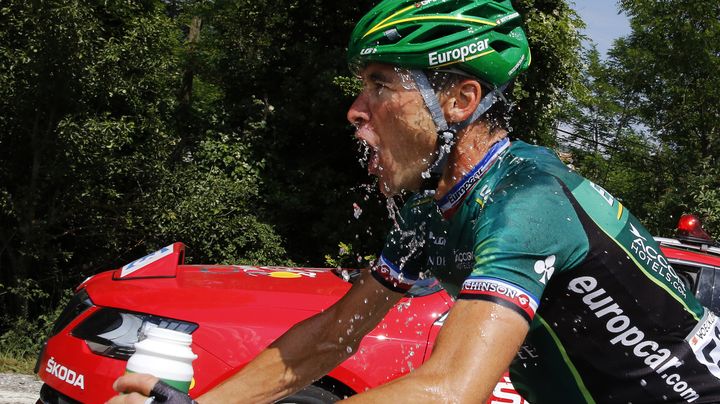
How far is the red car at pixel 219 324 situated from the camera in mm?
4145

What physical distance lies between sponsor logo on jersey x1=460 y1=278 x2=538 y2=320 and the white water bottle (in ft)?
1.80

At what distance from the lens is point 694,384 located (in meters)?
1.75

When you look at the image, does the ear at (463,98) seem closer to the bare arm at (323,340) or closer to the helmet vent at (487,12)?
the helmet vent at (487,12)

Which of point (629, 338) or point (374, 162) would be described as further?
point (374, 162)

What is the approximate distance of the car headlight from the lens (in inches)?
163

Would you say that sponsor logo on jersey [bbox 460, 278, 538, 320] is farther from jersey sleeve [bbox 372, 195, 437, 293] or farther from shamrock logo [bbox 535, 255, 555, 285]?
jersey sleeve [bbox 372, 195, 437, 293]

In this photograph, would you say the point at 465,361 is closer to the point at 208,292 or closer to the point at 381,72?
the point at 381,72

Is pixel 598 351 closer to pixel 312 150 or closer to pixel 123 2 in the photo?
pixel 123 2

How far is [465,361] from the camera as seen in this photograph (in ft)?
4.63

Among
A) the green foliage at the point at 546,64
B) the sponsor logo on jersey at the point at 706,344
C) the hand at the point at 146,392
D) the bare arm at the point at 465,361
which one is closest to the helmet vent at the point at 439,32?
the bare arm at the point at 465,361

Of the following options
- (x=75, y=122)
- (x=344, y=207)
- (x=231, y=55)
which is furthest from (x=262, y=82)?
(x=75, y=122)

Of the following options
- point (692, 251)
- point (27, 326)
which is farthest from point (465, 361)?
point (27, 326)

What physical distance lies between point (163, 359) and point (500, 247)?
0.66 metres

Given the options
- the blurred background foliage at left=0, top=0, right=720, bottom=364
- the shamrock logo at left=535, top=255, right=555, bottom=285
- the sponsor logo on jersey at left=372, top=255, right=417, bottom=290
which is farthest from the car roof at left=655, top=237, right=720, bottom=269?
the blurred background foliage at left=0, top=0, right=720, bottom=364
